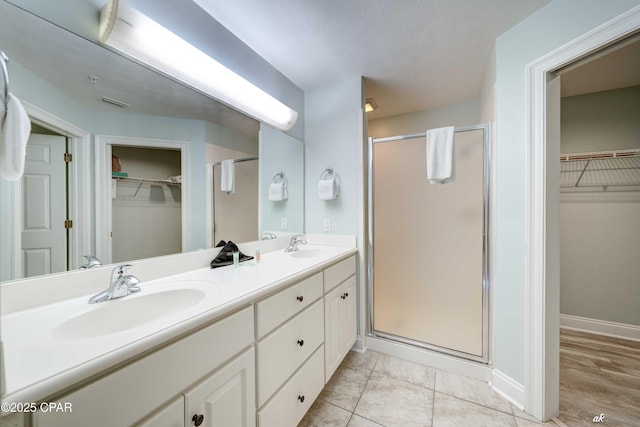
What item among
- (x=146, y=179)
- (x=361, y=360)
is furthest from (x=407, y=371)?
(x=146, y=179)

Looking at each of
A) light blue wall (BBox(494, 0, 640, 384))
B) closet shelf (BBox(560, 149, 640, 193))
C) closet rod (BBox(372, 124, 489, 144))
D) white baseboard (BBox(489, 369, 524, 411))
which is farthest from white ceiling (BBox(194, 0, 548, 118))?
white baseboard (BBox(489, 369, 524, 411))

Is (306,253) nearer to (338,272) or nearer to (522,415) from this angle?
(338,272)

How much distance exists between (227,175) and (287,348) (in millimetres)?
1029

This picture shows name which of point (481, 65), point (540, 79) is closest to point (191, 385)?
point (540, 79)

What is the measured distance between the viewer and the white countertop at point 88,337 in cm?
42

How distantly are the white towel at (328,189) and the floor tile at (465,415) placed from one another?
152 centimetres

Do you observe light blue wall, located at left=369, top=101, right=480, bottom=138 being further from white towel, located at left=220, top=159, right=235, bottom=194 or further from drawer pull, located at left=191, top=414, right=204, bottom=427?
drawer pull, located at left=191, top=414, right=204, bottom=427

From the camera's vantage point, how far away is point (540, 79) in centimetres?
123

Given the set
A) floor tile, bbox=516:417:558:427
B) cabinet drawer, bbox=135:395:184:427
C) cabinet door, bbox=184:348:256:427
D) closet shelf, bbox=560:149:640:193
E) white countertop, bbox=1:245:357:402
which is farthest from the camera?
closet shelf, bbox=560:149:640:193

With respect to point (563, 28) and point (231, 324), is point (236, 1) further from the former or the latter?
point (563, 28)

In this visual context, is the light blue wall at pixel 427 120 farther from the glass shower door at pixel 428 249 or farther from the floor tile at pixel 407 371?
the floor tile at pixel 407 371

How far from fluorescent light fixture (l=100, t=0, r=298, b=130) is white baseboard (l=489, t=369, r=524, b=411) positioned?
232cm

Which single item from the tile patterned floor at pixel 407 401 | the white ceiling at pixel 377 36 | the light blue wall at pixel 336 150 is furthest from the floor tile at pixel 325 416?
the white ceiling at pixel 377 36

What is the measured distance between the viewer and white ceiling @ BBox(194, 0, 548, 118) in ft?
4.10
